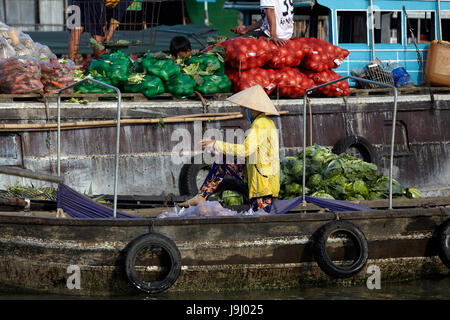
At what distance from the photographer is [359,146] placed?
10.5m

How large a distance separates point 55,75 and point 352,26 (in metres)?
4.59

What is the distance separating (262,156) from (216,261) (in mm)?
1101

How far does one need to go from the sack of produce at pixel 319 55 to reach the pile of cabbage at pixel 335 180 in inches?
59.7

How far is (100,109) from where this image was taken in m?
9.49

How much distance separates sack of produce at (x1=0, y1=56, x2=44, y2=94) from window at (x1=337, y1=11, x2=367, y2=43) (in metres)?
4.65

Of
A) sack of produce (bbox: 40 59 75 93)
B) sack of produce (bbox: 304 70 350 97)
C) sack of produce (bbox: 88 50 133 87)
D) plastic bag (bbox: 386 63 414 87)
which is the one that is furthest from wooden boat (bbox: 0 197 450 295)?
plastic bag (bbox: 386 63 414 87)

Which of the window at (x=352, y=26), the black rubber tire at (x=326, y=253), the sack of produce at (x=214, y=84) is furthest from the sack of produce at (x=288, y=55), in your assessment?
the black rubber tire at (x=326, y=253)

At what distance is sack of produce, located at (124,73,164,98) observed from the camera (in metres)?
9.71

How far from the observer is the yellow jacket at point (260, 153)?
7.20 metres

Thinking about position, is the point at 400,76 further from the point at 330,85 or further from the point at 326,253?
the point at 326,253

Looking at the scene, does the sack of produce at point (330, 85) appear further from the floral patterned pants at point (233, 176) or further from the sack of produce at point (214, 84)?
the floral patterned pants at point (233, 176)

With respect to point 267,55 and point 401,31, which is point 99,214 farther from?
point 401,31

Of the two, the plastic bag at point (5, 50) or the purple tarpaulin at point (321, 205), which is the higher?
the plastic bag at point (5, 50)

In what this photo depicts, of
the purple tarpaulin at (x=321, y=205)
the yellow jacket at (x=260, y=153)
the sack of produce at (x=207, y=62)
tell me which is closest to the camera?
the yellow jacket at (x=260, y=153)
